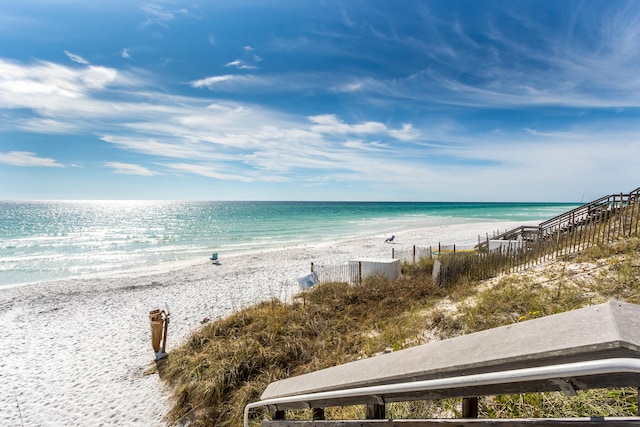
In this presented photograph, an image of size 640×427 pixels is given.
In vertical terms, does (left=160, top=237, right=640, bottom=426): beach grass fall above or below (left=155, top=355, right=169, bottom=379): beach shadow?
above

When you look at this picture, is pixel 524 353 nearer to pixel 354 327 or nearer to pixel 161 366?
pixel 354 327

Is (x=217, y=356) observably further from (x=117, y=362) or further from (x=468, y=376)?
(x=468, y=376)

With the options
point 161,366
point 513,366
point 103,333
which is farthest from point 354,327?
point 103,333

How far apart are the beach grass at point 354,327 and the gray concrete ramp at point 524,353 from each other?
2226mm

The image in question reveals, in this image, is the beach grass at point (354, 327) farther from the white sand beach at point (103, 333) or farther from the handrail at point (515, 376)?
the handrail at point (515, 376)

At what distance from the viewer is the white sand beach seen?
706cm

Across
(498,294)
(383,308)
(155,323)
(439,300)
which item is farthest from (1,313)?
(498,294)

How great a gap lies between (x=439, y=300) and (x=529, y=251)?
4.24 metres

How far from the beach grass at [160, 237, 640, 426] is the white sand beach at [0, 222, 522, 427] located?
116 centimetres

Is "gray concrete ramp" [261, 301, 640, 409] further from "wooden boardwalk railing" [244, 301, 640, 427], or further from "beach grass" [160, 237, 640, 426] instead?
"beach grass" [160, 237, 640, 426]

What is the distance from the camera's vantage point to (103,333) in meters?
11.5

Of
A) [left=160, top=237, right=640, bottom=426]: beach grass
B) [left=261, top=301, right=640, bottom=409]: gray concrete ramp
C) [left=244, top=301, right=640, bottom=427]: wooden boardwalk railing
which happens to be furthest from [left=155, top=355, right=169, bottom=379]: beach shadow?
[left=261, top=301, right=640, bottom=409]: gray concrete ramp

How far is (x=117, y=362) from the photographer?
29.9ft

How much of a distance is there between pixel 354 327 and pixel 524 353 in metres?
7.08
